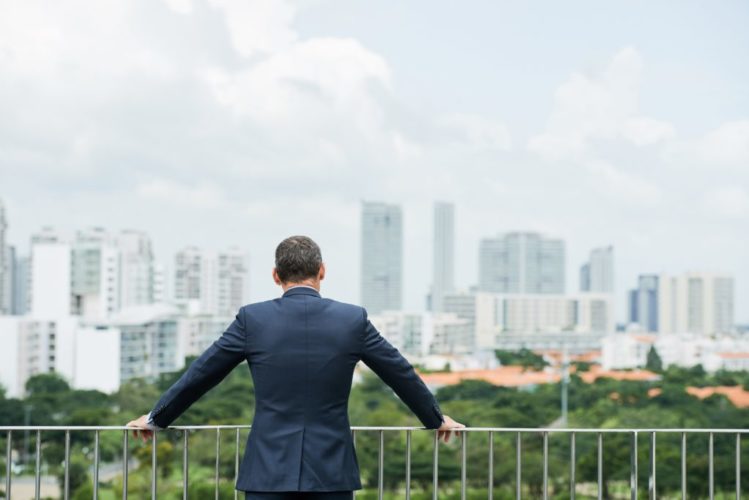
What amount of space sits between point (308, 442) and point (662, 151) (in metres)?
87.9

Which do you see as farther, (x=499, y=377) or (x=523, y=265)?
(x=523, y=265)

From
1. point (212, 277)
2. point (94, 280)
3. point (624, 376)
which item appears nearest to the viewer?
point (624, 376)

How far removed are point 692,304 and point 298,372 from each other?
304ft

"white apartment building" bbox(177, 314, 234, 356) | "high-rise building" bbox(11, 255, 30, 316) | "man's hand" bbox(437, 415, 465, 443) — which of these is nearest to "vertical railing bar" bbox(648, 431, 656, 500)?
"man's hand" bbox(437, 415, 465, 443)

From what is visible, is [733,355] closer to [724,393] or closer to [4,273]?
[724,393]

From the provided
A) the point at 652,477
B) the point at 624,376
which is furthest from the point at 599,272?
the point at 652,477

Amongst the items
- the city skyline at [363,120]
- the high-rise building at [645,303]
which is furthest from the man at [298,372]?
the high-rise building at [645,303]

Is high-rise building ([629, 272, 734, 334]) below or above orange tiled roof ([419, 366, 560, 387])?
above

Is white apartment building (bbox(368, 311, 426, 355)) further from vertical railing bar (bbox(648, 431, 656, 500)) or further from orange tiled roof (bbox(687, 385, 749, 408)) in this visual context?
vertical railing bar (bbox(648, 431, 656, 500))

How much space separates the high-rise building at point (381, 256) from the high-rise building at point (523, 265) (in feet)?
28.3

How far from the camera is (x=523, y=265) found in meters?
98.8

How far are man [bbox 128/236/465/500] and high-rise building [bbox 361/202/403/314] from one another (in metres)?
97.5

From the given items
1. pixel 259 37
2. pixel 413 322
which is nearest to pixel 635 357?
pixel 413 322

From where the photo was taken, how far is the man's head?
2.06 metres
